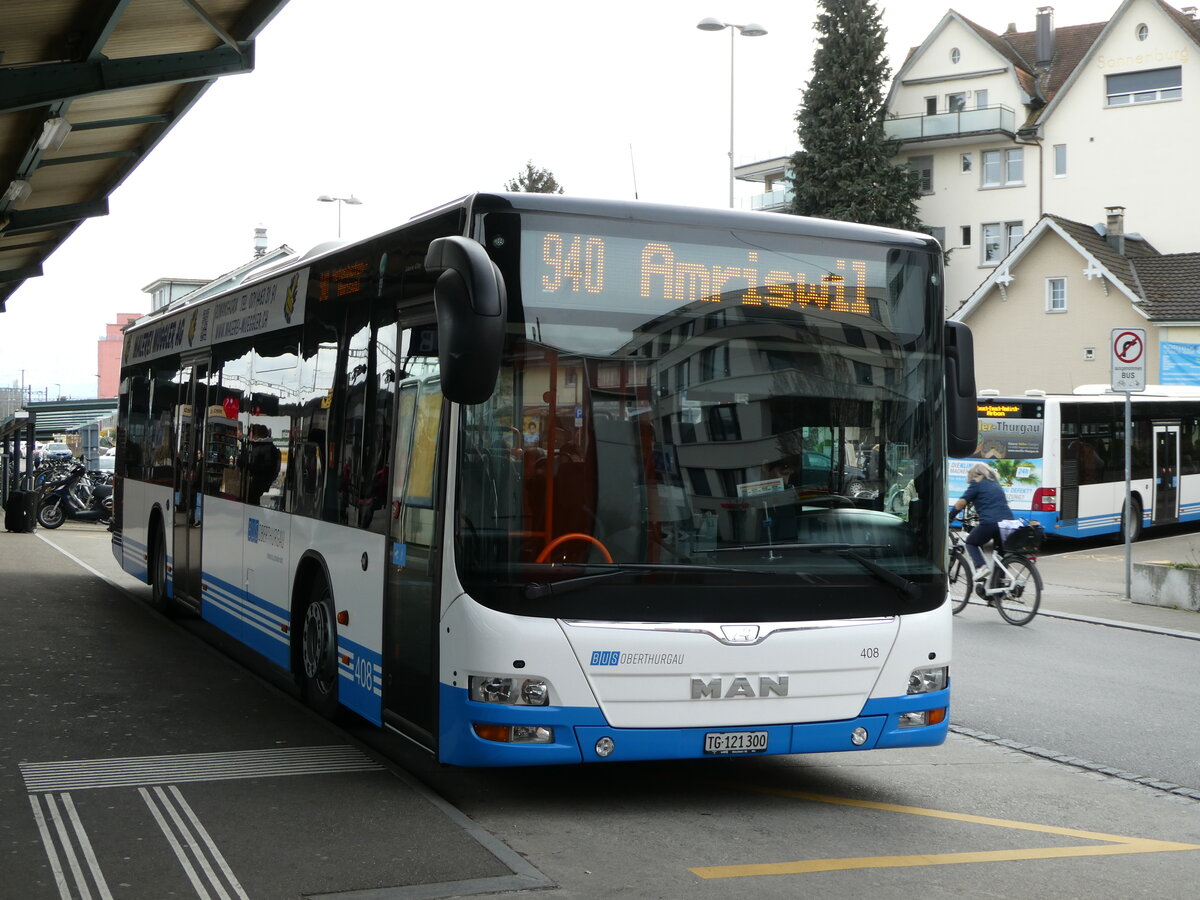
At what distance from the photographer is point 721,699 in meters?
6.86

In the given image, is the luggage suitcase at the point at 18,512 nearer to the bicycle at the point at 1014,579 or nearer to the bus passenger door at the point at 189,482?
the bus passenger door at the point at 189,482

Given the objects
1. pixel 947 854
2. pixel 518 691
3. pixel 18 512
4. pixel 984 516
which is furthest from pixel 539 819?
pixel 18 512

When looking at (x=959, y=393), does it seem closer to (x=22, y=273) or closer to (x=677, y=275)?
(x=677, y=275)

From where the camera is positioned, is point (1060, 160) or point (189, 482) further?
point (1060, 160)

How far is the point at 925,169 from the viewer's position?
65250 millimetres

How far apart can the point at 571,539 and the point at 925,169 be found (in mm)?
61578

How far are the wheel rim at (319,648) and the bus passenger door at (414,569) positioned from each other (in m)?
1.28

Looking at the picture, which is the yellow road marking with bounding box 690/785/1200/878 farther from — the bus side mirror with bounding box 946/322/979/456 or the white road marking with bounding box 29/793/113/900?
the white road marking with bounding box 29/793/113/900

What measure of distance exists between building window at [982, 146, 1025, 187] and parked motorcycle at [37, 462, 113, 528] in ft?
134

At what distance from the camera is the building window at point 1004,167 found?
61.6 metres

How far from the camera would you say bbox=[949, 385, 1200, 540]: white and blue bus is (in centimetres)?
2588

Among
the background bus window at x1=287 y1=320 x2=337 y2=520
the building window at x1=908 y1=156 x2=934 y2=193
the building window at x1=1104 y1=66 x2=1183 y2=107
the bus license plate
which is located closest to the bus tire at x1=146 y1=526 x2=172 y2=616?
the background bus window at x1=287 y1=320 x2=337 y2=520

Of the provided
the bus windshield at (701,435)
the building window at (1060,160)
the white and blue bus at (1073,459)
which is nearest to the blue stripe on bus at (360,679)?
the bus windshield at (701,435)

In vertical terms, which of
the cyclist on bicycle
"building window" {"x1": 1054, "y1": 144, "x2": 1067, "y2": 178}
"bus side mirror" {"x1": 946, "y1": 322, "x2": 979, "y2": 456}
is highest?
"building window" {"x1": 1054, "y1": 144, "x2": 1067, "y2": 178}
